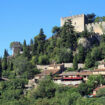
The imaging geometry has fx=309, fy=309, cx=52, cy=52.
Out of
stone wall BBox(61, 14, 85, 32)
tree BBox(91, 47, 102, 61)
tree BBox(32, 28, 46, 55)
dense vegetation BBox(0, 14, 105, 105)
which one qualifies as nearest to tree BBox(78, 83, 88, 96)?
dense vegetation BBox(0, 14, 105, 105)

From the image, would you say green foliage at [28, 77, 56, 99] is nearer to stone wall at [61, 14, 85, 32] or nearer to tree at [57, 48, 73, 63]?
tree at [57, 48, 73, 63]

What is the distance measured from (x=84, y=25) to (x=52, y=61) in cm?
1345

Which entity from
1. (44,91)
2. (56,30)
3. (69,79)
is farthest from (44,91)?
(56,30)

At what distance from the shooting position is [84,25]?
64250 mm

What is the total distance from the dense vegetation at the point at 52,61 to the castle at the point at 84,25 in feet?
11.4

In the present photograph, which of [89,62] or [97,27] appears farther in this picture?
[97,27]

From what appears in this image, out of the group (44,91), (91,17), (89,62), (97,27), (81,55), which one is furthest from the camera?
(91,17)

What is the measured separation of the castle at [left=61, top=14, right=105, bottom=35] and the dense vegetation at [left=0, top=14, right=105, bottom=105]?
3489 millimetres

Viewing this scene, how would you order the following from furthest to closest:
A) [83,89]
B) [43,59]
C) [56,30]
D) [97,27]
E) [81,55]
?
1. [97,27]
2. [56,30]
3. [43,59]
4. [81,55]
5. [83,89]

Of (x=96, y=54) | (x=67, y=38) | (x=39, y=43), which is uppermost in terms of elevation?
(x=67, y=38)

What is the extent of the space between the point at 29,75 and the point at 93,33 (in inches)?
656

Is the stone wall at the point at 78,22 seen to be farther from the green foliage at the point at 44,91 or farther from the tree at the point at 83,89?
the tree at the point at 83,89

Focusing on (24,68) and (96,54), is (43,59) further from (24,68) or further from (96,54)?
(96,54)

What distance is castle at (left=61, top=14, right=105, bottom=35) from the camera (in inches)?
2456
